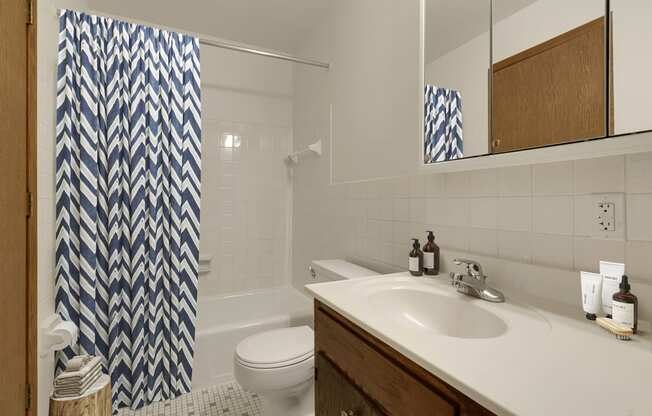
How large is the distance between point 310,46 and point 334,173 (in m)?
1.17

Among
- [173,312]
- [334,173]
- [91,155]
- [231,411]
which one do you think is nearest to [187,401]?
[231,411]

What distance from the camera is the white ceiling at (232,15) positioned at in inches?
77.3

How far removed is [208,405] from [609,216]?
1.96 meters

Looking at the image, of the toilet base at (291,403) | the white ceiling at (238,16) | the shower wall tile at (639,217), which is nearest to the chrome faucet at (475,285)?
the shower wall tile at (639,217)

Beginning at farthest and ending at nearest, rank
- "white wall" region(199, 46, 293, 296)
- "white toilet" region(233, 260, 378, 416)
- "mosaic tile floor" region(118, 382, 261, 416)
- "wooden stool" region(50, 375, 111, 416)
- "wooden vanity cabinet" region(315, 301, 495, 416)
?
"white wall" region(199, 46, 293, 296), "mosaic tile floor" region(118, 382, 261, 416), "white toilet" region(233, 260, 378, 416), "wooden stool" region(50, 375, 111, 416), "wooden vanity cabinet" region(315, 301, 495, 416)

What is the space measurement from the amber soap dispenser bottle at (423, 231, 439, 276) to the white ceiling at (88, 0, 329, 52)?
5.49 ft

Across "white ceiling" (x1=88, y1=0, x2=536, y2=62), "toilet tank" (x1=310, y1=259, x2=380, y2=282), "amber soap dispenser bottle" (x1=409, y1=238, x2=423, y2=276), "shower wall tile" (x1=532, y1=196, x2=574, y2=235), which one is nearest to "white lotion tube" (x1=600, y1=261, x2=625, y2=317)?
"shower wall tile" (x1=532, y1=196, x2=574, y2=235)

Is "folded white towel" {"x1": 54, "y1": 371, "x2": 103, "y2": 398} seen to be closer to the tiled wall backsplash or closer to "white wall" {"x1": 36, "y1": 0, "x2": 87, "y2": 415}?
"white wall" {"x1": 36, "y1": 0, "x2": 87, "y2": 415}

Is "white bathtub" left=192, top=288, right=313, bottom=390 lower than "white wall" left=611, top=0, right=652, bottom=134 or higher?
lower

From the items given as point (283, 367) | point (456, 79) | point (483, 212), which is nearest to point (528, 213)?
point (483, 212)

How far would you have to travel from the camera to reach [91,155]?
4.88 ft

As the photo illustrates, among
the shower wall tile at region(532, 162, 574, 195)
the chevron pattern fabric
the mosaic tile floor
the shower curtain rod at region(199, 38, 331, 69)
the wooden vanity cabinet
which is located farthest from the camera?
the shower curtain rod at region(199, 38, 331, 69)

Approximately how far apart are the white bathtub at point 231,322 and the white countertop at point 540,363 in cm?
141

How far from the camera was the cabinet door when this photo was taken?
30.3 inches
